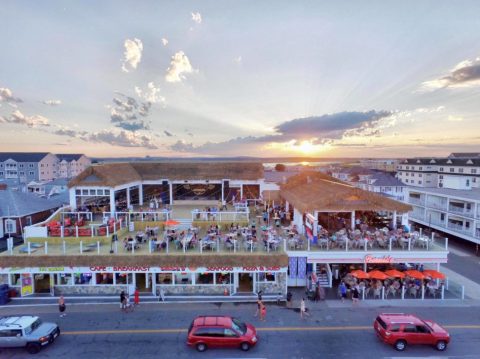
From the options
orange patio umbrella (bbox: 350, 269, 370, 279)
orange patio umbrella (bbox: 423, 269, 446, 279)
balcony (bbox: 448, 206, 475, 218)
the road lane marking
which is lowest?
the road lane marking

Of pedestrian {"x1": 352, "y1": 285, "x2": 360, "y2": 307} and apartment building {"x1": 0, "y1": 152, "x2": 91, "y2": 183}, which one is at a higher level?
apartment building {"x1": 0, "y1": 152, "x2": 91, "y2": 183}

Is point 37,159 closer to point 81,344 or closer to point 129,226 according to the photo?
point 129,226

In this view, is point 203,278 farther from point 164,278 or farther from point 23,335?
point 23,335

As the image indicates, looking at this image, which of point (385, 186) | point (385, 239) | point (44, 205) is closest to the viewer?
point (385, 239)

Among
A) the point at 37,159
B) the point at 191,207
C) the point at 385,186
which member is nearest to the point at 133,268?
the point at 191,207

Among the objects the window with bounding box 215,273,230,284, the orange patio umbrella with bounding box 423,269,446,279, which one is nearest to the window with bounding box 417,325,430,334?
the orange patio umbrella with bounding box 423,269,446,279

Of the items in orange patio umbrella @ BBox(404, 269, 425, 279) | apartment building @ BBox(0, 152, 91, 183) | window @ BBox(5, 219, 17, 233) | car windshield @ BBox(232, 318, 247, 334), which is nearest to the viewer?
car windshield @ BBox(232, 318, 247, 334)

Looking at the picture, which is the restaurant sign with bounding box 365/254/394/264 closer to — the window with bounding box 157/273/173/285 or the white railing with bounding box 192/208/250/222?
the white railing with bounding box 192/208/250/222
